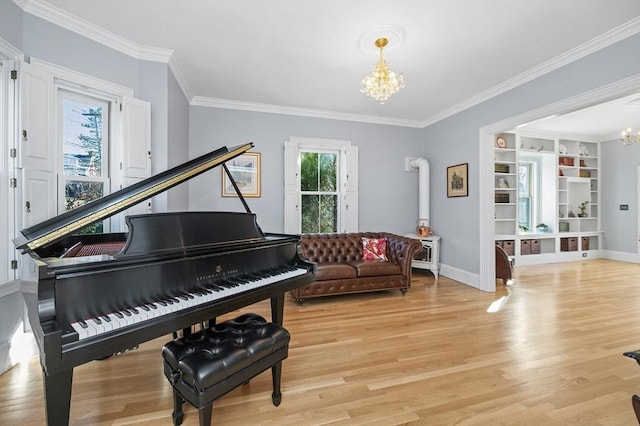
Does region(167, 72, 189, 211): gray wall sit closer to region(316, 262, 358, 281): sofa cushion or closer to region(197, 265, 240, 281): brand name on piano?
region(197, 265, 240, 281): brand name on piano

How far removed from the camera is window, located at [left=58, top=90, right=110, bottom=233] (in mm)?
2611

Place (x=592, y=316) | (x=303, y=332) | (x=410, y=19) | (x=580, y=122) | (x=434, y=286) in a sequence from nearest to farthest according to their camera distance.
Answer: (x=410, y=19), (x=303, y=332), (x=592, y=316), (x=434, y=286), (x=580, y=122)

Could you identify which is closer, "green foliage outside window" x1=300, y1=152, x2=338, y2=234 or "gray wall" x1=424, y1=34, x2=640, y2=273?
"gray wall" x1=424, y1=34, x2=640, y2=273

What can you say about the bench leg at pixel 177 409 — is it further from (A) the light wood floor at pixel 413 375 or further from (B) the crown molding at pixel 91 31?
(B) the crown molding at pixel 91 31

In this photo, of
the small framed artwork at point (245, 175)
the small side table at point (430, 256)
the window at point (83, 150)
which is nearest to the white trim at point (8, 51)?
the window at point (83, 150)

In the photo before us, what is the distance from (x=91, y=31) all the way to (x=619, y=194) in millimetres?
10156

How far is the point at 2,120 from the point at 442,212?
571 centimetres

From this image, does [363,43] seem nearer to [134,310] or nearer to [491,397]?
[134,310]

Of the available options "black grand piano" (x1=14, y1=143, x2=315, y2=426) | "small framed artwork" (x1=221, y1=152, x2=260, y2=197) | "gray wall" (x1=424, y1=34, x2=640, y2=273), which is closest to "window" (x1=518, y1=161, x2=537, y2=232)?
"gray wall" (x1=424, y1=34, x2=640, y2=273)

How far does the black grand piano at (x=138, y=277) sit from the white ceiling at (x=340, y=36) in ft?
4.70

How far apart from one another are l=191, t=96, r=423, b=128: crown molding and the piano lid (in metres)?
3.00

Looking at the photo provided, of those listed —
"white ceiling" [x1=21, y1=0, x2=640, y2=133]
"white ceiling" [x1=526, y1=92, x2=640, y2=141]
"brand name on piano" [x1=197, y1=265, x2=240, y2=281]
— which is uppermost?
"white ceiling" [x1=526, y1=92, x2=640, y2=141]

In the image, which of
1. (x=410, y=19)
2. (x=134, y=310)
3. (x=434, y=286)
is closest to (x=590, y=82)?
(x=410, y=19)

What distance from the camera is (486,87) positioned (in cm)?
400
